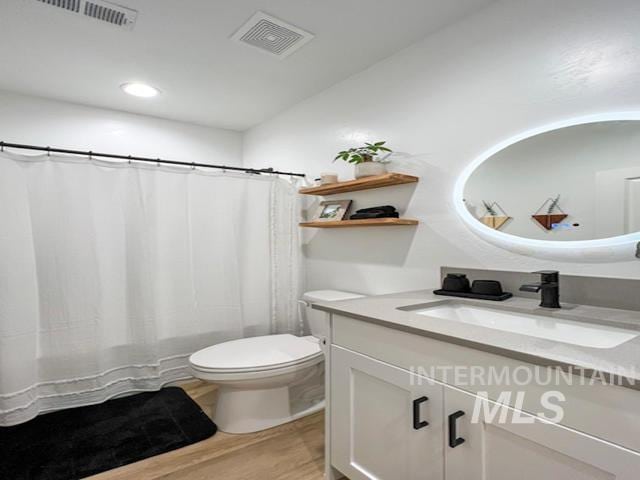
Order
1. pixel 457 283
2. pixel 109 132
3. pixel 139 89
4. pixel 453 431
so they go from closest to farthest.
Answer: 1. pixel 453 431
2. pixel 457 283
3. pixel 139 89
4. pixel 109 132

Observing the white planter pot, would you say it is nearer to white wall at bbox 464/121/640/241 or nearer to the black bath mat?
white wall at bbox 464/121/640/241

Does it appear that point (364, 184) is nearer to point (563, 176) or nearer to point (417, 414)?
point (563, 176)

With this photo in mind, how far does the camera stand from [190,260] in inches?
96.3

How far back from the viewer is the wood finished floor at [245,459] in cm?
158

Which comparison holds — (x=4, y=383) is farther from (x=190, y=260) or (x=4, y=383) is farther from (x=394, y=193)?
(x=394, y=193)

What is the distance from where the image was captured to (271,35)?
188cm

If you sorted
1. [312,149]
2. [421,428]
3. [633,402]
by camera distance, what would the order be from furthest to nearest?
[312,149]
[421,428]
[633,402]

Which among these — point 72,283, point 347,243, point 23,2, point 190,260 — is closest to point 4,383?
point 72,283

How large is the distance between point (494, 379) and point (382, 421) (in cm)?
47

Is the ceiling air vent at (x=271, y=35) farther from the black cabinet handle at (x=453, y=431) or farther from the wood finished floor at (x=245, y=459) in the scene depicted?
the wood finished floor at (x=245, y=459)

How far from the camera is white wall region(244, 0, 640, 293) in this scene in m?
1.32

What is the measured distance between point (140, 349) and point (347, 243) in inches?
58.7

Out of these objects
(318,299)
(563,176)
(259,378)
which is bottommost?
(259,378)

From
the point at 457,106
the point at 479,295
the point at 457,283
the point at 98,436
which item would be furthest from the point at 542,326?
the point at 98,436
